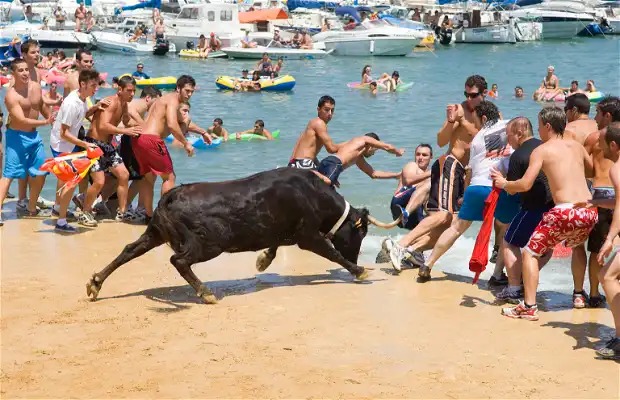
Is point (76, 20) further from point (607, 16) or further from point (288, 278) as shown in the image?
point (288, 278)

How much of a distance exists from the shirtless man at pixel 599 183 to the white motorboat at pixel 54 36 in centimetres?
4160

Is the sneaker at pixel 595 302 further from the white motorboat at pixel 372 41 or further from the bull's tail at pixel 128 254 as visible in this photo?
the white motorboat at pixel 372 41

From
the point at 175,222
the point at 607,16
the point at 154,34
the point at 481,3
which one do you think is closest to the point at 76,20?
the point at 154,34

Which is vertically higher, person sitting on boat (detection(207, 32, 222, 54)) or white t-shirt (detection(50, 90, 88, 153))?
white t-shirt (detection(50, 90, 88, 153))

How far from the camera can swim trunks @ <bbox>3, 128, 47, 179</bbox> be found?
1117 centimetres

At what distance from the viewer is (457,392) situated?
6.18 m

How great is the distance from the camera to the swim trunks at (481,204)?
8641mm

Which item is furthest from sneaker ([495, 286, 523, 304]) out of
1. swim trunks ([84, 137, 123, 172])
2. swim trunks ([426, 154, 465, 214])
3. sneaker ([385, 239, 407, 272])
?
swim trunks ([84, 137, 123, 172])

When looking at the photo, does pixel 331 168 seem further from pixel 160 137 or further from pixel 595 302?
pixel 595 302

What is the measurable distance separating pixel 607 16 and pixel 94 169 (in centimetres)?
5256

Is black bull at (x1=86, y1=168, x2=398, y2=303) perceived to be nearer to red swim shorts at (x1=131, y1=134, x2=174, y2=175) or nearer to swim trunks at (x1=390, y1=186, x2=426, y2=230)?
swim trunks at (x1=390, y1=186, x2=426, y2=230)

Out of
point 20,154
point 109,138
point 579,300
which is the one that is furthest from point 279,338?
point 20,154

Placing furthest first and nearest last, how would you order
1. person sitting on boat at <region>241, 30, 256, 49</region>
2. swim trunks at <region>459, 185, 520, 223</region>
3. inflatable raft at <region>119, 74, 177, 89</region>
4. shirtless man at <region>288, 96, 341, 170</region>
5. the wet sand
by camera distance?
person sitting on boat at <region>241, 30, 256, 49</region> → inflatable raft at <region>119, 74, 177, 89</region> → shirtless man at <region>288, 96, 341, 170</region> → swim trunks at <region>459, 185, 520, 223</region> → the wet sand

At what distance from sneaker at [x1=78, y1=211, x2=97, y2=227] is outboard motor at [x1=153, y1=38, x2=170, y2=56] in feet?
120
